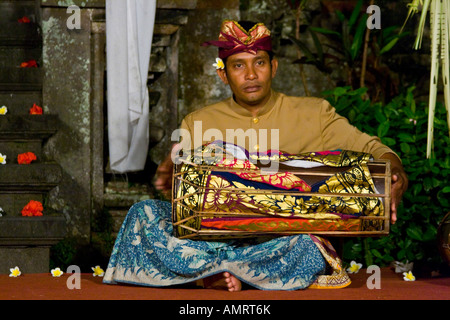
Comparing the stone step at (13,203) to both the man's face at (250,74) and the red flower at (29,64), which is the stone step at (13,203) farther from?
the man's face at (250,74)

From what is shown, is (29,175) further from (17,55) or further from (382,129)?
(382,129)

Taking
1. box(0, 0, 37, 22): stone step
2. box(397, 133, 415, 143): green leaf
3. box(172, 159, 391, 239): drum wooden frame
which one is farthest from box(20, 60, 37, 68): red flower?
box(397, 133, 415, 143): green leaf

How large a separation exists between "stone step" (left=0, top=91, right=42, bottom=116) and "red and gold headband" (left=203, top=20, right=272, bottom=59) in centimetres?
182

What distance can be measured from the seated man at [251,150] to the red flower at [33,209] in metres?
1.03

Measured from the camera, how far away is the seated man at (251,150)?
4.16 m

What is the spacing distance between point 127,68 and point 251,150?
1148 millimetres

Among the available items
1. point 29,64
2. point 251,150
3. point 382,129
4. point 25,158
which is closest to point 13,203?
point 25,158

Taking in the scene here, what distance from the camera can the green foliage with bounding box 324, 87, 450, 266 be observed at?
5.36 meters

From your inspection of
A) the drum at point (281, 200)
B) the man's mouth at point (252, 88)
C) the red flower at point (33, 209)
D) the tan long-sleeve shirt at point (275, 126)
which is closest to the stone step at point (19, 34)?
the red flower at point (33, 209)

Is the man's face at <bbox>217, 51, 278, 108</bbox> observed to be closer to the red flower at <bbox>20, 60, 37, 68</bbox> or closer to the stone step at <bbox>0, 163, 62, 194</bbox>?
the stone step at <bbox>0, 163, 62, 194</bbox>

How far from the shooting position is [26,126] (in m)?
5.53

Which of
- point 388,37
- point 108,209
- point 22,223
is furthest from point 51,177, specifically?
point 388,37

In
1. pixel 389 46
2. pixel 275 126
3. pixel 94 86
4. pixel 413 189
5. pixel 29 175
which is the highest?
pixel 389 46

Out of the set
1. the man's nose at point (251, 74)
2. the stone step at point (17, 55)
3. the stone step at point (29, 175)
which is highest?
the stone step at point (17, 55)
